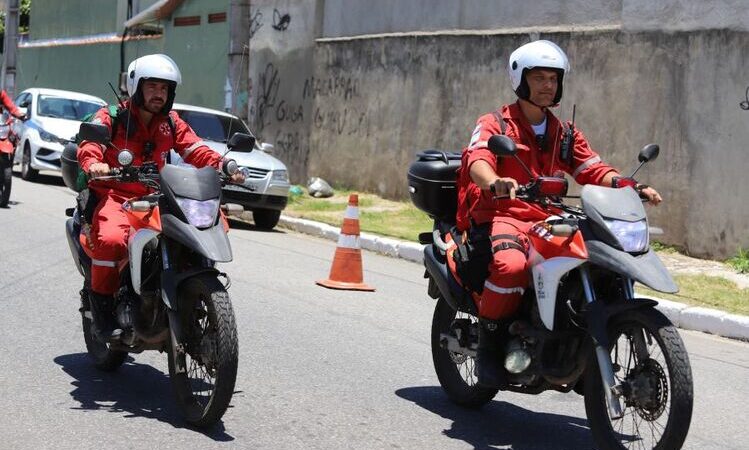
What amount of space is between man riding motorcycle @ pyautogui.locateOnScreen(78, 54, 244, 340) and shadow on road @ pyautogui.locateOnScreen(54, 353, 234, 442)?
0.34 meters

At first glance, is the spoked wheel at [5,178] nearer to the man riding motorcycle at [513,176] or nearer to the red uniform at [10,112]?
the red uniform at [10,112]

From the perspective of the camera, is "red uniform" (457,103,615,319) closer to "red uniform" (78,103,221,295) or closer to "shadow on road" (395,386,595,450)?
"shadow on road" (395,386,595,450)

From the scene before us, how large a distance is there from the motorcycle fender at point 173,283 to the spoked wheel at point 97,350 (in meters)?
1.12

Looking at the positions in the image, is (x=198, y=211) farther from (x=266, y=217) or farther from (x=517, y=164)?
(x=266, y=217)

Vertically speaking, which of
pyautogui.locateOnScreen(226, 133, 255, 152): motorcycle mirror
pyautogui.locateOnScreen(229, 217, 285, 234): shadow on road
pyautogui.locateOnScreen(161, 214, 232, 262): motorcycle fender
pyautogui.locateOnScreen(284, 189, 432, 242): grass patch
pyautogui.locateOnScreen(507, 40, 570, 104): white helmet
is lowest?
pyautogui.locateOnScreen(229, 217, 285, 234): shadow on road

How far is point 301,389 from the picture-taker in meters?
6.79

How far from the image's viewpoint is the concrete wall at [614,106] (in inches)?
532

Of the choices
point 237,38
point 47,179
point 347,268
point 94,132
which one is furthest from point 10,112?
point 94,132

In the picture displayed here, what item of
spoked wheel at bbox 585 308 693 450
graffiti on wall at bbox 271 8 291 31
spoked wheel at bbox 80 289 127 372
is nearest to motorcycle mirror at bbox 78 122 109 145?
spoked wheel at bbox 80 289 127 372

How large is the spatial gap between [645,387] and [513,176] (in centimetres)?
147

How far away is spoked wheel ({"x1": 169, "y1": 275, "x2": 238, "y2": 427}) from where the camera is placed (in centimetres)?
550

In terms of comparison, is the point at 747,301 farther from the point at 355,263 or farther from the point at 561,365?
the point at 561,365

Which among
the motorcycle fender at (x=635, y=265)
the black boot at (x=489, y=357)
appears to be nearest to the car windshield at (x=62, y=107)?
the black boot at (x=489, y=357)

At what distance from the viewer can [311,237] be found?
16281 millimetres
